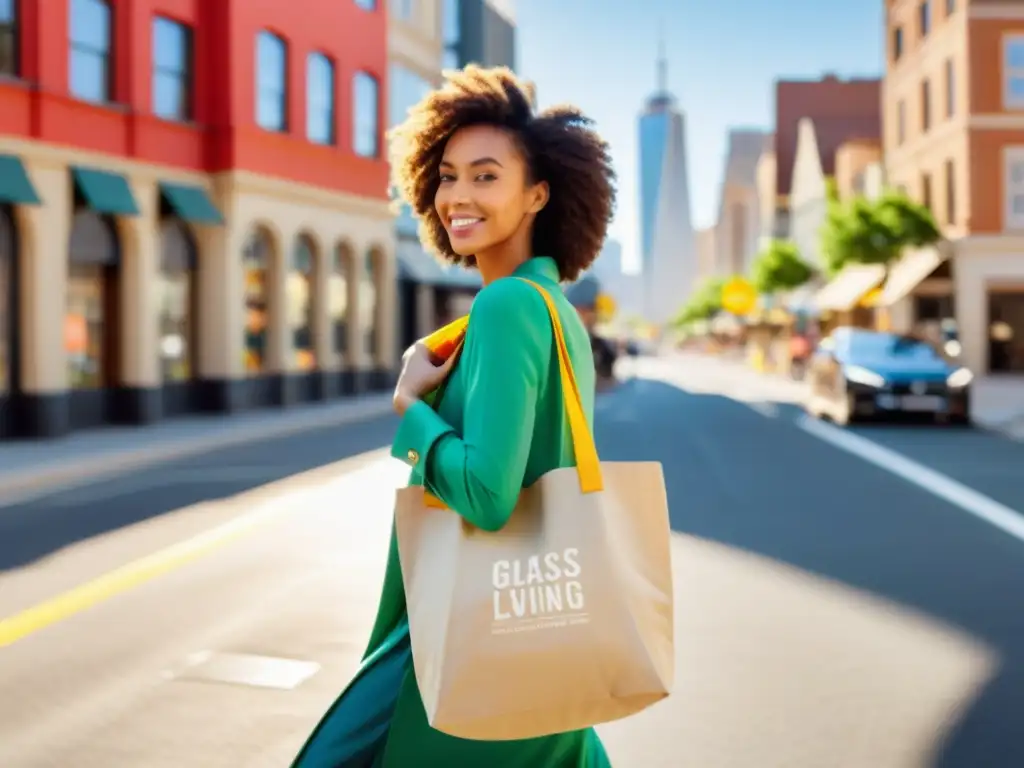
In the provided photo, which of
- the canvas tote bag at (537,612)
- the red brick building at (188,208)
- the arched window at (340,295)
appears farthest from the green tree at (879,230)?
the canvas tote bag at (537,612)

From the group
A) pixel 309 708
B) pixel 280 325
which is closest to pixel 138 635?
pixel 309 708

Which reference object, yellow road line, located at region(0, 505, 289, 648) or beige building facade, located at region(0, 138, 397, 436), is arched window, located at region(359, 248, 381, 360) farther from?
yellow road line, located at region(0, 505, 289, 648)

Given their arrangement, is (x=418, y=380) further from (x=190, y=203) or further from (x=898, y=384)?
(x=190, y=203)

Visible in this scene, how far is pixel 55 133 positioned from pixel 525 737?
18.7 metres

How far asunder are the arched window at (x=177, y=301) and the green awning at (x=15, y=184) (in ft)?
14.8

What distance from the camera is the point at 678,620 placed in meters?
6.17

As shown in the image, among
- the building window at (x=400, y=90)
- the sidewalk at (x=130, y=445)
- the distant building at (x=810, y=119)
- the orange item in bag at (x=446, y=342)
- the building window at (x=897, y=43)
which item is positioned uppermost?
the distant building at (x=810, y=119)

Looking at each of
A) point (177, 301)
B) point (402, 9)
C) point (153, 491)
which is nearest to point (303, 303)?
point (177, 301)

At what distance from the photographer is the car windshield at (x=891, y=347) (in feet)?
66.4

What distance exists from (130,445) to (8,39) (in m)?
6.56

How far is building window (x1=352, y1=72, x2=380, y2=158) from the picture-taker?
29703 millimetres

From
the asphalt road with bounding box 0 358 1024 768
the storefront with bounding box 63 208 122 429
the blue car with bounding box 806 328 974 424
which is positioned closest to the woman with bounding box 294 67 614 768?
the asphalt road with bounding box 0 358 1024 768

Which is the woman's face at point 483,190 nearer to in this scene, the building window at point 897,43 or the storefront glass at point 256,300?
the storefront glass at point 256,300

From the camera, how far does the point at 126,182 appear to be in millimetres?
20312
